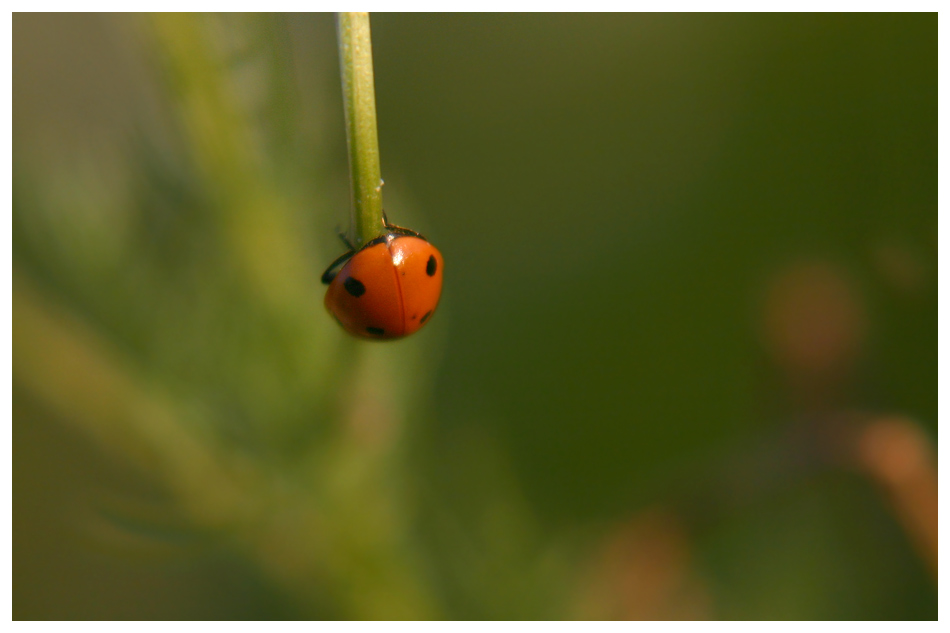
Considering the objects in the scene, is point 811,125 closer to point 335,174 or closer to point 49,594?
point 335,174

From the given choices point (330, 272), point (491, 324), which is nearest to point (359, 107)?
point (330, 272)

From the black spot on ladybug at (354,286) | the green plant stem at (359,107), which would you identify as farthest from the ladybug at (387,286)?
the green plant stem at (359,107)

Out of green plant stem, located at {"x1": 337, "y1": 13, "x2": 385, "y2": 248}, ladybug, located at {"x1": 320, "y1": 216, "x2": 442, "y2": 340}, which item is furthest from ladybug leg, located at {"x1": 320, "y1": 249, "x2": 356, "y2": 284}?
green plant stem, located at {"x1": 337, "y1": 13, "x2": 385, "y2": 248}

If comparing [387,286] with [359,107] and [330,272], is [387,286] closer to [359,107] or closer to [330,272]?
[330,272]

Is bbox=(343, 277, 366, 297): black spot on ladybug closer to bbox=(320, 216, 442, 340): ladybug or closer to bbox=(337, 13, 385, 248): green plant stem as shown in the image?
bbox=(320, 216, 442, 340): ladybug

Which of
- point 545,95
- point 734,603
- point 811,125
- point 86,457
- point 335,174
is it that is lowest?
point 734,603

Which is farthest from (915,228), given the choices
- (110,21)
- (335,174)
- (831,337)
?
(110,21)
